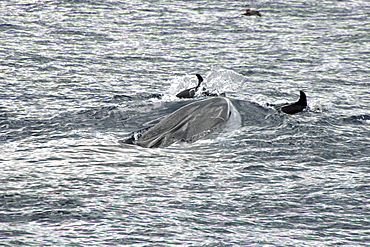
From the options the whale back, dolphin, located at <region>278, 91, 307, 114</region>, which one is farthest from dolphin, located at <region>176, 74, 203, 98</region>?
dolphin, located at <region>278, 91, 307, 114</region>

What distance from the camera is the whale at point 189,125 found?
1214 cm

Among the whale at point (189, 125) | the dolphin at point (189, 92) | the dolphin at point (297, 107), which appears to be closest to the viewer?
the whale at point (189, 125)

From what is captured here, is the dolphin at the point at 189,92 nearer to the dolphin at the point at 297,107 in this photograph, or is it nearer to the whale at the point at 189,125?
the whale at the point at 189,125

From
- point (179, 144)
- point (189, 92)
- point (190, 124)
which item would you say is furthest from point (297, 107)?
point (179, 144)

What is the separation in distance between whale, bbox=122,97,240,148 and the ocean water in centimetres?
38

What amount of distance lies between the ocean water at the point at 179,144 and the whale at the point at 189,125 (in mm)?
375

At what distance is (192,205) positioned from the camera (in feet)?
30.9

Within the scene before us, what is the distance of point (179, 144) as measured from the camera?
1192 centimetres

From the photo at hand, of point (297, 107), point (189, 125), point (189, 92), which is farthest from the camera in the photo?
point (189, 92)

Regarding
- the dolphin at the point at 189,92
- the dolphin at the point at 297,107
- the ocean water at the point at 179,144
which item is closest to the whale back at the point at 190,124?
the ocean water at the point at 179,144

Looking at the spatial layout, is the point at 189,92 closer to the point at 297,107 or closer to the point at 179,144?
the point at 297,107

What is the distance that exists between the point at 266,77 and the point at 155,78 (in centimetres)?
355

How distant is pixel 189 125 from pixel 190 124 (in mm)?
44

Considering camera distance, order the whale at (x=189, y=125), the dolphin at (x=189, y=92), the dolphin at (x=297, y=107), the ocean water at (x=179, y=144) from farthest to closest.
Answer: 1. the dolphin at (x=189, y=92)
2. the dolphin at (x=297, y=107)
3. the whale at (x=189, y=125)
4. the ocean water at (x=179, y=144)
